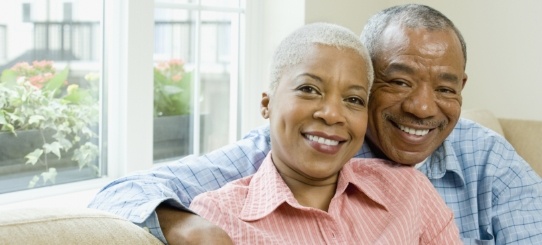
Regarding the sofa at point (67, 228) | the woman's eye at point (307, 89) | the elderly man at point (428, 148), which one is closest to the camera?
the sofa at point (67, 228)

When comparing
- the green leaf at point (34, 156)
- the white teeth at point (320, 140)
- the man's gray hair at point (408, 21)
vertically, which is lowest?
the green leaf at point (34, 156)

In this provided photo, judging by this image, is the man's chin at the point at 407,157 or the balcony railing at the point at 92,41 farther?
the balcony railing at the point at 92,41

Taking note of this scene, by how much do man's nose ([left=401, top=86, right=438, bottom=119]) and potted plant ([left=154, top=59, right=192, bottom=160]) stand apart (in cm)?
114

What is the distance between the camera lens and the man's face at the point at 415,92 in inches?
64.3

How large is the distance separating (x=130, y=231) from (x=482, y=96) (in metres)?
2.60

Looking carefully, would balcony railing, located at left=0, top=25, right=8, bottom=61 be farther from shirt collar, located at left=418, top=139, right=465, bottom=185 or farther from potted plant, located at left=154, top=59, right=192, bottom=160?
shirt collar, located at left=418, top=139, right=465, bottom=185

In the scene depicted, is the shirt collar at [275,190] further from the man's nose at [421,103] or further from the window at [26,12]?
the window at [26,12]

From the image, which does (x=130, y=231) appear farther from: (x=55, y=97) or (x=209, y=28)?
(x=209, y=28)

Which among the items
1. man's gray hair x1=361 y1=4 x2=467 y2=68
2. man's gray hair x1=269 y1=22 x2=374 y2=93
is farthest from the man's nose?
man's gray hair x1=269 y1=22 x2=374 y2=93

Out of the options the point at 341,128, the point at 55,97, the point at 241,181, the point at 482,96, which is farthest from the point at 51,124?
the point at 482,96

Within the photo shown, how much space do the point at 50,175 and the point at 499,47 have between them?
206 centimetres

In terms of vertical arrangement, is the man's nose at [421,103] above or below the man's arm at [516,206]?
above

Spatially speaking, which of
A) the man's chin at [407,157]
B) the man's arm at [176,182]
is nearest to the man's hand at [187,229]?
the man's arm at [176,182]

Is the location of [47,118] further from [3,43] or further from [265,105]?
[265,105]
